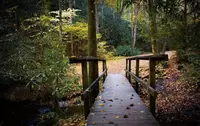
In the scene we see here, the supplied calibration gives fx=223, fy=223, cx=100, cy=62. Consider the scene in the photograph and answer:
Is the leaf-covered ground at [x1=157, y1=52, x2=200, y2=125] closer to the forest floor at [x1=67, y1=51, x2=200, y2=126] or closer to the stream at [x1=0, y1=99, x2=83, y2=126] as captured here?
the forest floor at [x1=67, y1=51, x2=200, y2=126]

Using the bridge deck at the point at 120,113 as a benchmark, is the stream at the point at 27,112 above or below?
below

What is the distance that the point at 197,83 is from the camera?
322 inches

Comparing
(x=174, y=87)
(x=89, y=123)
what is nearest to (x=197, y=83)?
(x=174, y=87)

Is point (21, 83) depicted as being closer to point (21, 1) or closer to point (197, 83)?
point (21, 1)

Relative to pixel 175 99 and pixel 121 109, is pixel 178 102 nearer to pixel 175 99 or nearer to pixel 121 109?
pixel 175 99

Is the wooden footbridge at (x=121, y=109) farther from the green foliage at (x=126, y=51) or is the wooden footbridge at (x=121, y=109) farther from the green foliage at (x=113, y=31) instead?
the green foliage at (x=113, y=31)

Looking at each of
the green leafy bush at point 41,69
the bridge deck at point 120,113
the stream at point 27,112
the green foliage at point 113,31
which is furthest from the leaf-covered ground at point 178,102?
the green foliage at point 113,31

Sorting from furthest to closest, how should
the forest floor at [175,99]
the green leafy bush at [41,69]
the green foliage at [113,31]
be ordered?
the green foliage at [113,31], the green leafy bush at [41,69], the forest floor at [175,99]

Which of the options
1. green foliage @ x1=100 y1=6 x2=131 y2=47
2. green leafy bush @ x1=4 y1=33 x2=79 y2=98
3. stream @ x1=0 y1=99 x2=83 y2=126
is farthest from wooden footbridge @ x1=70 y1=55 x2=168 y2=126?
green foliage @ x1=100 y1=6 x2=131 y2=47

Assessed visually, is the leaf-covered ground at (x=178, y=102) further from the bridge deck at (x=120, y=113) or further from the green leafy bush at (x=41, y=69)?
the green leafy bush at (x=41, y=69)

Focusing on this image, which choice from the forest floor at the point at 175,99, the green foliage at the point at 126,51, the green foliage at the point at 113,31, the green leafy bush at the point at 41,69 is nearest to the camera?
the forest floor at the point at 175,99

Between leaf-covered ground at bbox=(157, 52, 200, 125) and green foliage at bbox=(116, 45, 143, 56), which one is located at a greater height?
green foliage at bbox=(116, 45, 143, 56)

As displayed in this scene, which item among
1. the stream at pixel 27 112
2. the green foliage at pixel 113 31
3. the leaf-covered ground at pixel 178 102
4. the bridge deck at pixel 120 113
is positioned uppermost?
the green foliage at pixel 113 31

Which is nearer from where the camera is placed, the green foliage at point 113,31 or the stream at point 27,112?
the stream at point 27,112
